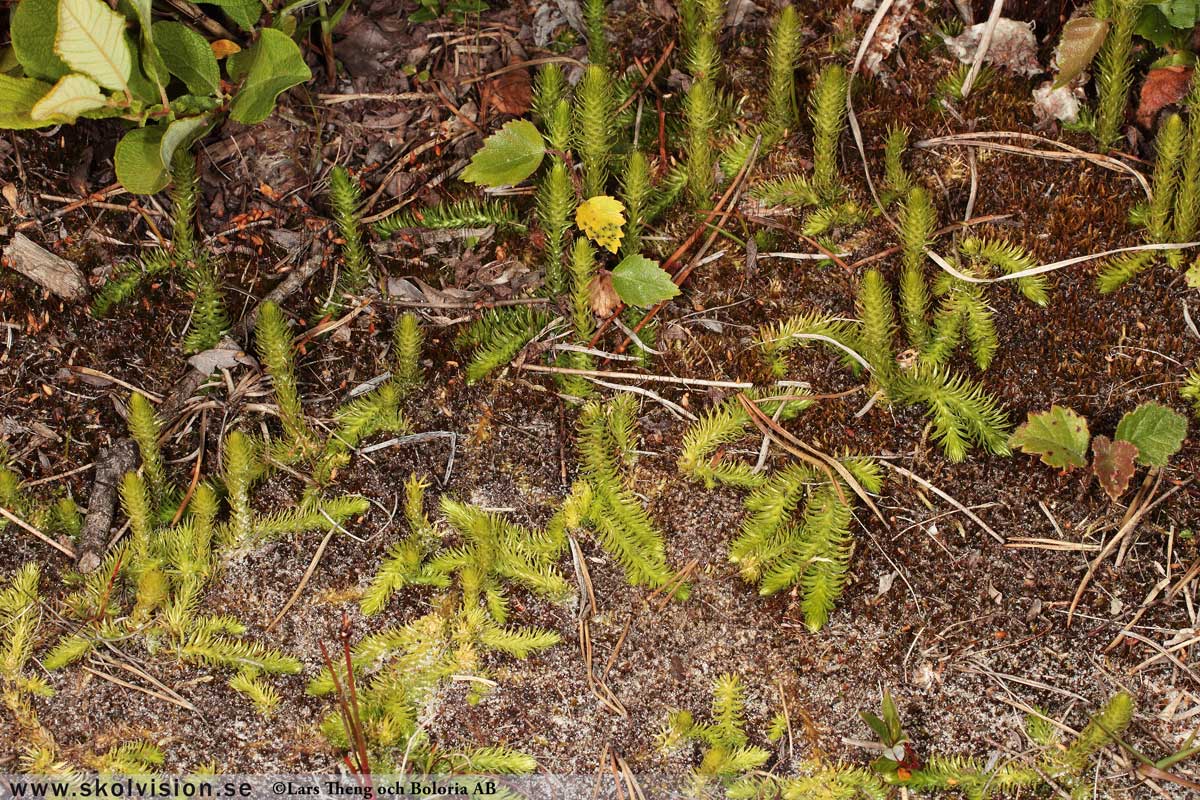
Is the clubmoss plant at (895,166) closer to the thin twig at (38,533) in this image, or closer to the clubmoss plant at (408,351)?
the clubmoss plant at (408,351)

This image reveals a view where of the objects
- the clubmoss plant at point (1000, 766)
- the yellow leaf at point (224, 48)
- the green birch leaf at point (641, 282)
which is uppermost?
the yellow leaf at point (224, 48)

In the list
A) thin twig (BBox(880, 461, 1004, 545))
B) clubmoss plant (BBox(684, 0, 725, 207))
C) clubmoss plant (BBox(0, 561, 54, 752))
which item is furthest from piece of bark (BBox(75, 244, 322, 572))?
thin twig (BBox(880, 461, 1004, 545))

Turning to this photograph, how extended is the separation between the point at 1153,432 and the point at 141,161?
3.17 metres

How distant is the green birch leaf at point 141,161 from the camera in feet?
9.08

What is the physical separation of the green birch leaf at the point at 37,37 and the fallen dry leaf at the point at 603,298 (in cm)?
172

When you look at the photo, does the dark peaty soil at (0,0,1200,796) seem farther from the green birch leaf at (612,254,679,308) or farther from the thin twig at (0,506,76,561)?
the green birch leaf at (612,254,679,308)

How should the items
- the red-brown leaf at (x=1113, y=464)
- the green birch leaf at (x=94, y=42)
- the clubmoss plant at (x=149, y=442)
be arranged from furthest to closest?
the clubmoss plant at (x=149, y=442) < the red-brown leaf at (x=1113, y=464) < the green birch leaf at (x=94, y=42)

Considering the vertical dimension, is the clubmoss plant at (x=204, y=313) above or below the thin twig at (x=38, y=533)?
above

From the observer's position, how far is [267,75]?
2803 mm

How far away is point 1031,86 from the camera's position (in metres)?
2.97

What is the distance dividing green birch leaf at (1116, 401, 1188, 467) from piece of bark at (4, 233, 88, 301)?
331 centimetres

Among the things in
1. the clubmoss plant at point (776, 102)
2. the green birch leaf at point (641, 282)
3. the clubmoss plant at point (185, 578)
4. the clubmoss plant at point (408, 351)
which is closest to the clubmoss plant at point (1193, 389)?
the clubmoss plant at point (776, 102)

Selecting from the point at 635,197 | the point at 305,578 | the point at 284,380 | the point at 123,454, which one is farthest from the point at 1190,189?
the point at 123,454

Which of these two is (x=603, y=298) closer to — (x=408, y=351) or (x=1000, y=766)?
(x=408, y=351)
